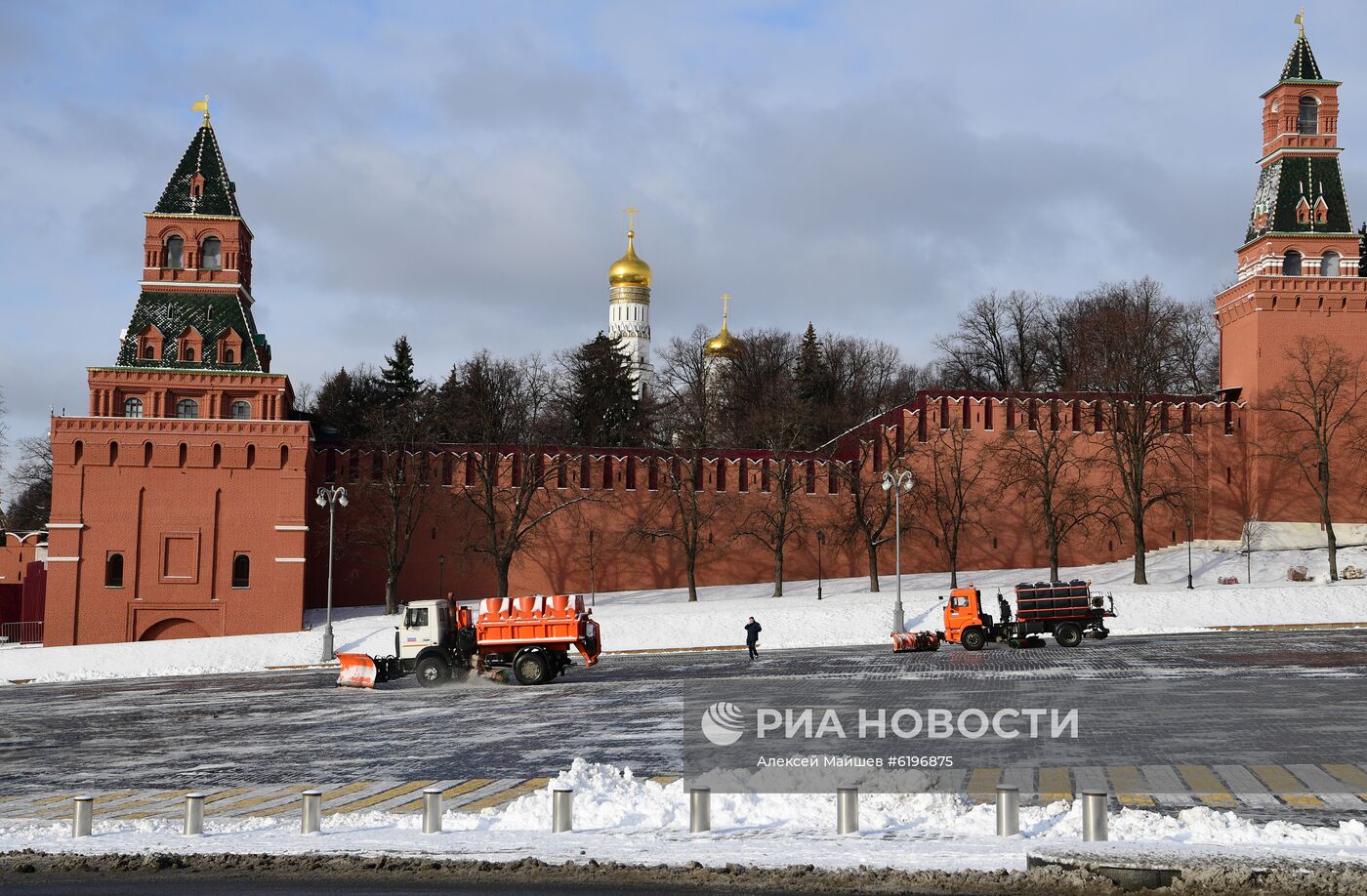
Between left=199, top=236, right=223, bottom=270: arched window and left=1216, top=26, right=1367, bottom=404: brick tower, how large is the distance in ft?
141

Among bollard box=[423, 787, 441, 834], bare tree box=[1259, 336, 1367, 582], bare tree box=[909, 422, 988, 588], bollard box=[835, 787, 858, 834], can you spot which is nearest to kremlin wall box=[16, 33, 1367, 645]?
bare tree box=[909, 422, 988, 588]

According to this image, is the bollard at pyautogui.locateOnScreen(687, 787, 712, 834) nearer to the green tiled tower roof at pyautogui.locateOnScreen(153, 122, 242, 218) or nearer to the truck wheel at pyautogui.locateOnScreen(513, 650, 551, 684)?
the truck wheel at pyautogui.locateOnScreen(513, 650, 551, 684)

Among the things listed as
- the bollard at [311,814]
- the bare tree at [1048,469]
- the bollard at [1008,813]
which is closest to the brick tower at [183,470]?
the bare tree at [1048,469]

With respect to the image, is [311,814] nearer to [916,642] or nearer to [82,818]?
[82,818]

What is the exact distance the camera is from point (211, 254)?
5216 cm

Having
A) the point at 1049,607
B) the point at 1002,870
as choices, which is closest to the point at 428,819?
the point at 1002,870

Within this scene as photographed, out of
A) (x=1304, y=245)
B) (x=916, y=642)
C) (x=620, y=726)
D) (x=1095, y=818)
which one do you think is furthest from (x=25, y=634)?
(x=1304, y=245)

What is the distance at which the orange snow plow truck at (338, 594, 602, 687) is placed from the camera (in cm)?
2967

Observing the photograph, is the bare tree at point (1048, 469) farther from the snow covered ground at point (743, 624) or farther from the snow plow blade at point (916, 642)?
the snow plow blade at point (916, 642)

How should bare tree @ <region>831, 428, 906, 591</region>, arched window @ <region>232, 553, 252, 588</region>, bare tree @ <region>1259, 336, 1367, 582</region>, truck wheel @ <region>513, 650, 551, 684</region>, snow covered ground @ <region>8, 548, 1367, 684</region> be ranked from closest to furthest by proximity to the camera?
truck wheel @ <region>513, 650, 551, 684</region>
snow covered ground @ <region>8, 548, 1367, 684</region>
arched window @ <region>232, 553, 252, 588</region>
bare tree @ <region>831, 428, 906, 591</region>
bare tree @ <region>1259, 336, 1367, 582</region>

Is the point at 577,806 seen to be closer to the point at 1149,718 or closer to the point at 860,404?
the point at 1149,718

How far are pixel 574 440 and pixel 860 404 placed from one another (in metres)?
18.9

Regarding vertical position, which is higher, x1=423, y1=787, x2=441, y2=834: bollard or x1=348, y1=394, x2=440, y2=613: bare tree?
x1=348, y1=394, x2=440, y2=613: bare tree

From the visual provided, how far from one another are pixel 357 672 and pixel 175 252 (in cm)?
2863
